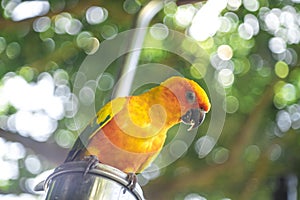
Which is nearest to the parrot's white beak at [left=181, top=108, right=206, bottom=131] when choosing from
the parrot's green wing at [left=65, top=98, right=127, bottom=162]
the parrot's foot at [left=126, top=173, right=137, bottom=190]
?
the parrot's green wing at [left=65, top=98, right=127, bottom=162]

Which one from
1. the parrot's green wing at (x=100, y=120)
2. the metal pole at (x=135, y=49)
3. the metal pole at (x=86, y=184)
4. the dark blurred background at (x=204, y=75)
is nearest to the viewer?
the metal pole at (x=86, y=184)

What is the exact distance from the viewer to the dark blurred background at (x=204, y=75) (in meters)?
2.36

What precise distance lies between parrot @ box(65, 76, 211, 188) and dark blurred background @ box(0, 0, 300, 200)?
38.9 inches

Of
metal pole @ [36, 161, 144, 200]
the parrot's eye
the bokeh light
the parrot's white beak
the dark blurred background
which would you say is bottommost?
metal pole @ [36, 161, 144, 200]

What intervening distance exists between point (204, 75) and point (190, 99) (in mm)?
1062

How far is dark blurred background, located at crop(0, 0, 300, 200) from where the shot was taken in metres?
2.36

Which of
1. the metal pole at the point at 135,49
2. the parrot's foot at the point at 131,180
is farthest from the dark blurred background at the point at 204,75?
the parrot's foot at the point at 131,180

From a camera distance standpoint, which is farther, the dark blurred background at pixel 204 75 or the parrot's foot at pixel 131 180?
the dark blurred background at pixel 204 75

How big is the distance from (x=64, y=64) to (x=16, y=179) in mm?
587

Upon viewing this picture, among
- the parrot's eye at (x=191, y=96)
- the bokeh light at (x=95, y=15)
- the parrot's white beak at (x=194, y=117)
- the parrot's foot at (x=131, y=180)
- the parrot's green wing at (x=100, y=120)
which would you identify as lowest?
the parrot's foot at (x=131, y=180)

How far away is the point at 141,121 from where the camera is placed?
4.23 ft

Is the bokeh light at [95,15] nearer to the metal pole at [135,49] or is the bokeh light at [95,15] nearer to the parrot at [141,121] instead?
the parrot at [141,121]

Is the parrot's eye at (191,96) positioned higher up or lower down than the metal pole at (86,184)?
higher up

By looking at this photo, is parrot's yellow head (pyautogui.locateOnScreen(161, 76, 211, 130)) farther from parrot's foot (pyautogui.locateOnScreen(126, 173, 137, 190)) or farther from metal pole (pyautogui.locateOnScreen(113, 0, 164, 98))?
parrot's foot (pyautogui.locateOnScreen(126, 173, 137, 190))
